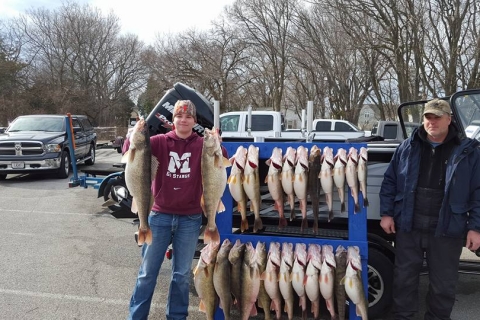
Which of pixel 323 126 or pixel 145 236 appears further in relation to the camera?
pixel 323 126

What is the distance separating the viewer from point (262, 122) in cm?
1305

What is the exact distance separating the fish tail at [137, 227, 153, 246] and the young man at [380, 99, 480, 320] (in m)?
2.11

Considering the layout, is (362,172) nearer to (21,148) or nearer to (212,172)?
(212,172)

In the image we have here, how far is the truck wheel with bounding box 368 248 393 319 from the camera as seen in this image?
3656 millimetres

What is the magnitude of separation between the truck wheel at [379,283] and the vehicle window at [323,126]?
46.6ft

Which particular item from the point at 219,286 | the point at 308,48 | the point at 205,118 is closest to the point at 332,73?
the point at 308,48

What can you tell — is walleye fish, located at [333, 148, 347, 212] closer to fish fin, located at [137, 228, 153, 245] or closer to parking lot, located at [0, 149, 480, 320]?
parking lot, located at [0, 149, 480, 320]

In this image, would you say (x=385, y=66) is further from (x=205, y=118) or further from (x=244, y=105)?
(x=205, y=118)

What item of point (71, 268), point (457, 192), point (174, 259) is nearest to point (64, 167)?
point (71, 268)

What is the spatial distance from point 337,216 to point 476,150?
1.37 m

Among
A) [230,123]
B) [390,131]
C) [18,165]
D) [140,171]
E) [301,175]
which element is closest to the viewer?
[140,171]

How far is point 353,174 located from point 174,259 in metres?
1.73

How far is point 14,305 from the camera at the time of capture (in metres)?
3.90

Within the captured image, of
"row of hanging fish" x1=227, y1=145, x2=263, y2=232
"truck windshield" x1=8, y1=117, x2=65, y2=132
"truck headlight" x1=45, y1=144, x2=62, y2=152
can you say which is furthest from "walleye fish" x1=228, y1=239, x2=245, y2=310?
"truck windshield" x1=8, y1=117, x2=65, y2=132
